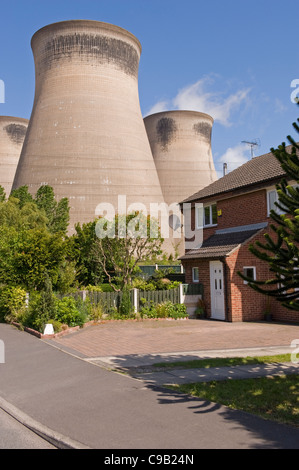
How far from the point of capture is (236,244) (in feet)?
57.9

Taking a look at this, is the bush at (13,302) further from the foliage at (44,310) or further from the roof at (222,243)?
the roof at (222,243)

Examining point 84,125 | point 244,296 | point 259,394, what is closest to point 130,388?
point 259,394

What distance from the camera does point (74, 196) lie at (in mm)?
37375

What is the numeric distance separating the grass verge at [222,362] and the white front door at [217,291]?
8.17 meters

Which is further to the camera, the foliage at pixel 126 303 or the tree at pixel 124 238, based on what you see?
the tree at pixel 124 238

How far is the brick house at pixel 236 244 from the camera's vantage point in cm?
1706

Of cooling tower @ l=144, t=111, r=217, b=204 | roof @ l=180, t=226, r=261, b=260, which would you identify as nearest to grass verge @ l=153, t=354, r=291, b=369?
roof @ l=180, t=226, r=261, b=260

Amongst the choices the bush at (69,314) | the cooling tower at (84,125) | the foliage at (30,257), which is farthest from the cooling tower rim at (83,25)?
the bush at (69,314)

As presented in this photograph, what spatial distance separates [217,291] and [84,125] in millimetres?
24846

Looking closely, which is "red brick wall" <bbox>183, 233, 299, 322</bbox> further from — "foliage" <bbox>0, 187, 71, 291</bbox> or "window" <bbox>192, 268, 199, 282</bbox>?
"foliage" <bbox>0, 187, 71, 291</bbox>

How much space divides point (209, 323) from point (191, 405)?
35.6 ft

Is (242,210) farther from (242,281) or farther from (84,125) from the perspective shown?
(84,125)

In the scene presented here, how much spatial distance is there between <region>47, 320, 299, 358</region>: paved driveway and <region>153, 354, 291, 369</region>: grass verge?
148 cm
